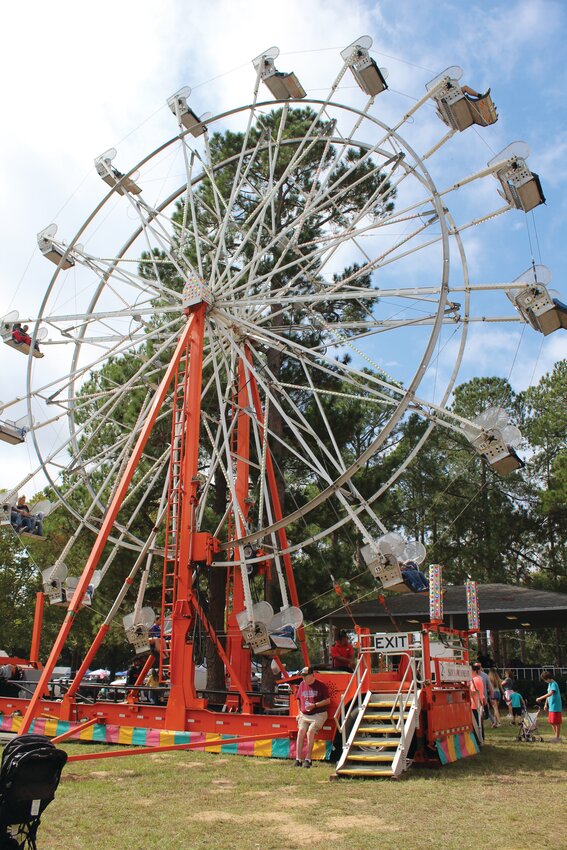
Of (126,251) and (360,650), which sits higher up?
(126,251)

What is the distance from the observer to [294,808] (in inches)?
276

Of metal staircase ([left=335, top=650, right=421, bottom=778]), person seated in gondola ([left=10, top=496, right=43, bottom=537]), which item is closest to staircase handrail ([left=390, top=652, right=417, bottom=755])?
metal staircase ([left=335, top=650, right=421, bottom=778])

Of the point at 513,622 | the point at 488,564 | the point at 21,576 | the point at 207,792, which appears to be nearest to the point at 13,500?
the point at 207,792

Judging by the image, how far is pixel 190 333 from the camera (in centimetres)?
1350

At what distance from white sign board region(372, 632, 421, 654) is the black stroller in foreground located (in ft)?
20.8

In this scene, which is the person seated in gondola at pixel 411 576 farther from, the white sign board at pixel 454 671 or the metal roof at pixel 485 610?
the metal roof at pixel 485 610

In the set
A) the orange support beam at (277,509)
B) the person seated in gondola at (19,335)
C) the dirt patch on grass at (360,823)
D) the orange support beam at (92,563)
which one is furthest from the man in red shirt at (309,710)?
the person seated in gondola at (19,335)

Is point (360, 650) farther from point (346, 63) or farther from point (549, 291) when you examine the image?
point (346, 63)

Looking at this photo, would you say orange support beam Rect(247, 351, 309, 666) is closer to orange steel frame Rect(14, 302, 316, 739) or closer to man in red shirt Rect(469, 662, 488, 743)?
orange steel frame Rect(14, 302, 316, 739)

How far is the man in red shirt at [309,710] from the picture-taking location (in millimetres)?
9695

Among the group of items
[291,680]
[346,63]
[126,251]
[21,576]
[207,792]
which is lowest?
[207,792]

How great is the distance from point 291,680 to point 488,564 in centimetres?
2859

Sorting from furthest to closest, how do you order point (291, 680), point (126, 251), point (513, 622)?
point (513, 622)
point (126, 251)
point (291, 680)

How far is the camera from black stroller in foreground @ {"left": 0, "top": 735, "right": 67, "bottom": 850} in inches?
155
